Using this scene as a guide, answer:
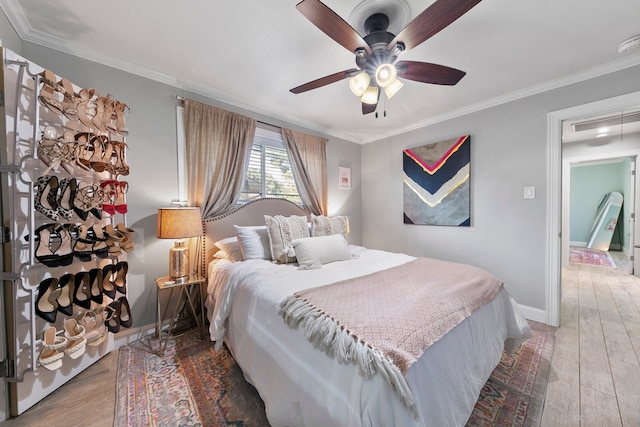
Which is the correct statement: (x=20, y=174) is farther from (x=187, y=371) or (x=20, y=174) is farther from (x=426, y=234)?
(x=426, y=234)

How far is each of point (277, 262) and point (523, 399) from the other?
194 centimetres

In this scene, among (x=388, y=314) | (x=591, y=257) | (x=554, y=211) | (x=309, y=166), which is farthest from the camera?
(x=591, y=257)

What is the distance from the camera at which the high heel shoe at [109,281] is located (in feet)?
5.65

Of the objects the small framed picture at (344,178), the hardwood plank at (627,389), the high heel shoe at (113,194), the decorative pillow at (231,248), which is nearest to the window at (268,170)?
the decorative pillow at (231,248)

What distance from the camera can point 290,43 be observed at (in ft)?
5.92

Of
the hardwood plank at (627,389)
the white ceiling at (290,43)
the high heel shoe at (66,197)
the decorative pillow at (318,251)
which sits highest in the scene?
the white ceiling at (290,43)

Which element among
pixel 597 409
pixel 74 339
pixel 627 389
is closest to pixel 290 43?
pixel 74 339

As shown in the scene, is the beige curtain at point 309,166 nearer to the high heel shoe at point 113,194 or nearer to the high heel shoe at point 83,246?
the high heel shoe at point 113,194

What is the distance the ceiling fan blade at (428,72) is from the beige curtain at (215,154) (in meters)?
1.82

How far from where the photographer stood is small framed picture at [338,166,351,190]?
388 centimetres

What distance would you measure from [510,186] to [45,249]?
4.04 metres

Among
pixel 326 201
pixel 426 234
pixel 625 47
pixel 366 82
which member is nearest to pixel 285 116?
pixel 326 201

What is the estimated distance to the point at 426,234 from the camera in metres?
3.36

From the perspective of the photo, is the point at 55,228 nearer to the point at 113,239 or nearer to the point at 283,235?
the point at 113,239
